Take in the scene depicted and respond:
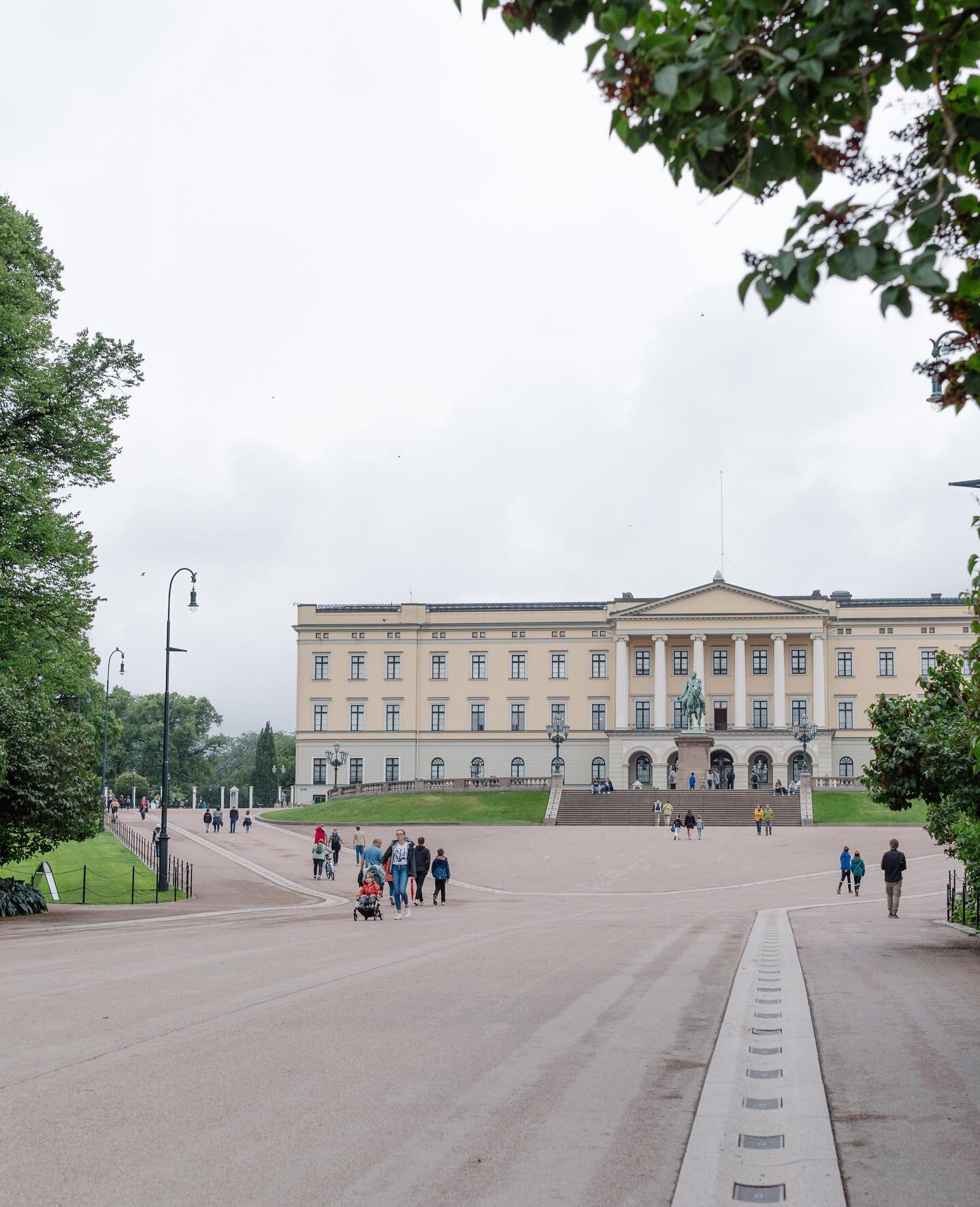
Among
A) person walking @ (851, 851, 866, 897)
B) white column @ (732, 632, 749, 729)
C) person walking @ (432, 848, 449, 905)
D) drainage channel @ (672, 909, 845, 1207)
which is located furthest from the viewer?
white column @ (732, 632, 749, 729)

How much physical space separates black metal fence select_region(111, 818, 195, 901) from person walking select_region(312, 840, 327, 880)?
403 cm

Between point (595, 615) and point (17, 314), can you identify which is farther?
point (595, 615)

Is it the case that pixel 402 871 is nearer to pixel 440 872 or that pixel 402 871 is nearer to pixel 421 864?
pixel 421 864

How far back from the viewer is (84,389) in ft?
94.4

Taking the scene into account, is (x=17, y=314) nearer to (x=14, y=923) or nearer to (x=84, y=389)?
(x=84, y=389)

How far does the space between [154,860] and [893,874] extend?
93.2 feet

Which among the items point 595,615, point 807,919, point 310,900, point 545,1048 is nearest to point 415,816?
point 595,615

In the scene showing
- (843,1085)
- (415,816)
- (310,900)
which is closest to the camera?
(843,1085)

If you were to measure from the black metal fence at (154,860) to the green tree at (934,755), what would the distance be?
65.1 ft

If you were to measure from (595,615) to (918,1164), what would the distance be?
95.4m

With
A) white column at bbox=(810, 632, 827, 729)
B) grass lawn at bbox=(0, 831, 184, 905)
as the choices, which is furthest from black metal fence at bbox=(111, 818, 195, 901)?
white column at bbox=(810, 632, 827, 729)

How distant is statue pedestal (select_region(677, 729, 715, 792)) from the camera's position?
79625 millimetres

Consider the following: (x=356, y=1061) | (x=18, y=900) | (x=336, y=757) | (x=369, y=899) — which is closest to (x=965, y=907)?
(x=369, y=899)

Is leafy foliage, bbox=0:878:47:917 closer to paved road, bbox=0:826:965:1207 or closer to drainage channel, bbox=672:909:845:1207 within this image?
paved road, bbox=0:826:965:1207
